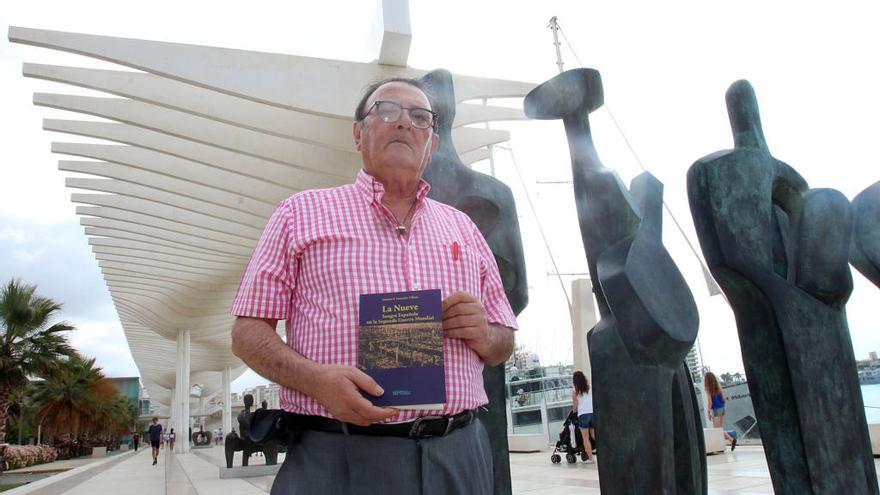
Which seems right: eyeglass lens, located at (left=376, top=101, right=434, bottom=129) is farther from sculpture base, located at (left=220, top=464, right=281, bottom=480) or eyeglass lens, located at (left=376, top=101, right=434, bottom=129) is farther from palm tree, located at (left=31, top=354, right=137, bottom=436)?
palm tree, located at (left=31, top=354, right=137, bottom=436)

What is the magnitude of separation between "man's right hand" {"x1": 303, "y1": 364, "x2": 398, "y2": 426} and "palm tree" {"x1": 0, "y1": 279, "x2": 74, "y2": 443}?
23.1 metres

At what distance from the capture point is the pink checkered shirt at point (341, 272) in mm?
1726

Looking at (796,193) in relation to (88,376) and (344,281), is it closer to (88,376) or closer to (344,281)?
(344,281)

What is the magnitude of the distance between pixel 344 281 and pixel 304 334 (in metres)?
0.18

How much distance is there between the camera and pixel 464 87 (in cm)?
1084

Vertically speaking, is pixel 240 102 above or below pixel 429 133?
above

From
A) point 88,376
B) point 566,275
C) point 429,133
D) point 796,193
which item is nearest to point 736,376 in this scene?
point 566,275

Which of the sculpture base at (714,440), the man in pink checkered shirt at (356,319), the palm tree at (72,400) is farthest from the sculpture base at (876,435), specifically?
the palm tree at (72,400)

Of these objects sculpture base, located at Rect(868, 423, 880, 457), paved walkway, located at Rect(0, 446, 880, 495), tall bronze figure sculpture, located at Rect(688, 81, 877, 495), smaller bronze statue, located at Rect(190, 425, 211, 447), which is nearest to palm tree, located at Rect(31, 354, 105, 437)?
smaller bronze statue, located at Rect(190, 425, 211, 447)

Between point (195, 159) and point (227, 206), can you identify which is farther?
point (227, 206)

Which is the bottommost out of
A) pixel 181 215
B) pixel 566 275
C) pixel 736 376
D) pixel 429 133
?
pixel 736 376

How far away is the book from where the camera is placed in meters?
1.50

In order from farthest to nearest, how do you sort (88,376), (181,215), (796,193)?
(88,376), (181,215), (796,193)

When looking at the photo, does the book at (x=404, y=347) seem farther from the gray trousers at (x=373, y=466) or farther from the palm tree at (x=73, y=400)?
the palm tree at (x=73, y=400)
